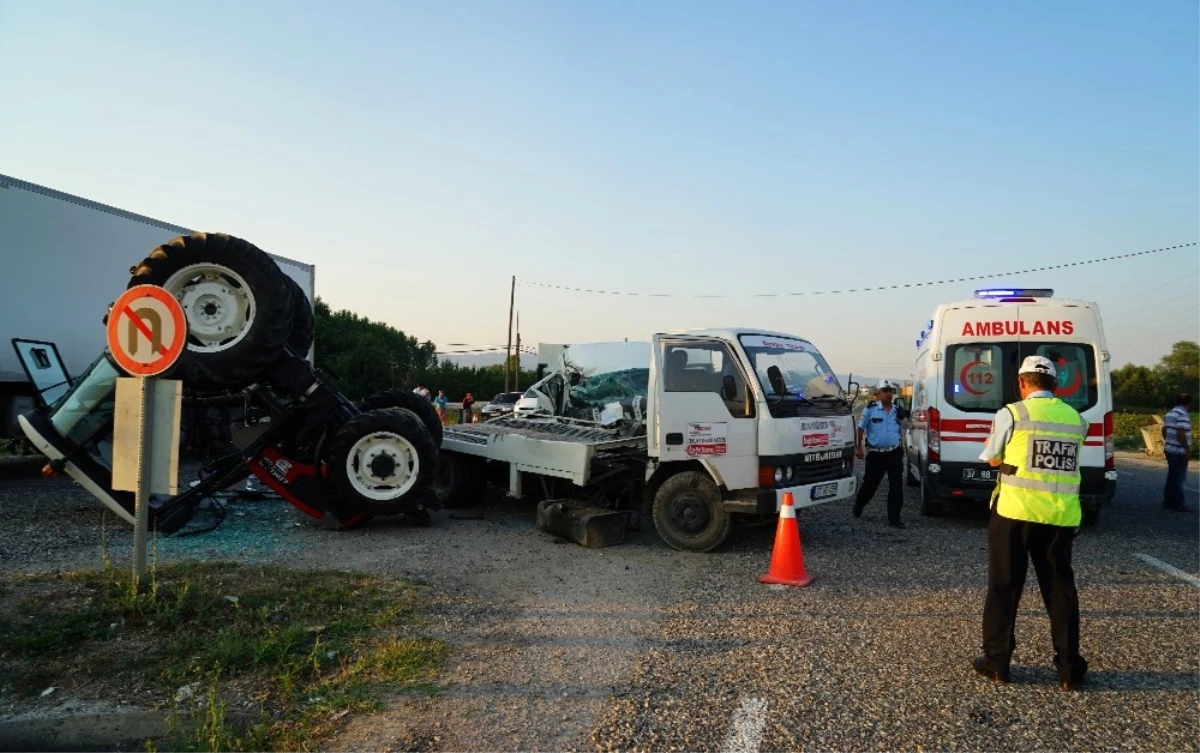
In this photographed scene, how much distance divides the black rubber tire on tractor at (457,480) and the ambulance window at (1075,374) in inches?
265

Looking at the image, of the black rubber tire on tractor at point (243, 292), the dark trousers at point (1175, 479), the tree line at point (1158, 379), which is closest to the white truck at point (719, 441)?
the black rubber tire on tractor at point (243, 292)

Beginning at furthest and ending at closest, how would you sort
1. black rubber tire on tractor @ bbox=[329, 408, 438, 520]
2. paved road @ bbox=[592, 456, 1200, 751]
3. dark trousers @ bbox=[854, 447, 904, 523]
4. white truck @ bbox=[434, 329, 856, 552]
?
1. dark trousers @ bbox=[854, 447, 904, 523]
2. black rubber tire on tractor @ bbox=[329, 408, 438, 520]
3. white truck @ bbox=[434, 329, 856, 552]
4. paved road @ bbox=[592, 456, 1200, 751]

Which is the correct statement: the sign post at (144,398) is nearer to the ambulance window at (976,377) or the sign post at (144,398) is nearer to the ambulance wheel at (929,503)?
the ambulance window at (976,377)

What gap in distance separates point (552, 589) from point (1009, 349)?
20.4 ft

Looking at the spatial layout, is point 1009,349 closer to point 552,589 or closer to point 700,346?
point 700,346

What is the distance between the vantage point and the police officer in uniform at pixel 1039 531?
429 centimetres

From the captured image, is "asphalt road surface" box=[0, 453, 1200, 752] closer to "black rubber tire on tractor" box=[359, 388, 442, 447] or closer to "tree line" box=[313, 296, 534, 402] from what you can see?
"black rubber tire on tractor" box=[359, 388, 442, 447]

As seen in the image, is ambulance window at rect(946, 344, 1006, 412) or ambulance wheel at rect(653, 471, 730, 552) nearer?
ambulance wheel at rect(653, 471, 730, 552)

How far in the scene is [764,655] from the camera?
470 cm

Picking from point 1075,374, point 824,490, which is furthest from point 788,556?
point 1075,374

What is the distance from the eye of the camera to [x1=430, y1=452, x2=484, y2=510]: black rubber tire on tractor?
9.88 m

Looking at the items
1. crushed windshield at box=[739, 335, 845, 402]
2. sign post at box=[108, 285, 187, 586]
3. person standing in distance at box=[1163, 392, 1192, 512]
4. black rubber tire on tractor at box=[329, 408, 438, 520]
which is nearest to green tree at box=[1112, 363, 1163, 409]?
person standing in distance at box=[1163, 392, 1192, 512]

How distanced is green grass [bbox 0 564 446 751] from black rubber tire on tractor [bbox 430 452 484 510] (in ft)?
12.9

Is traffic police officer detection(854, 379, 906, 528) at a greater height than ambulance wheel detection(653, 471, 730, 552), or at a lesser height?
greater
